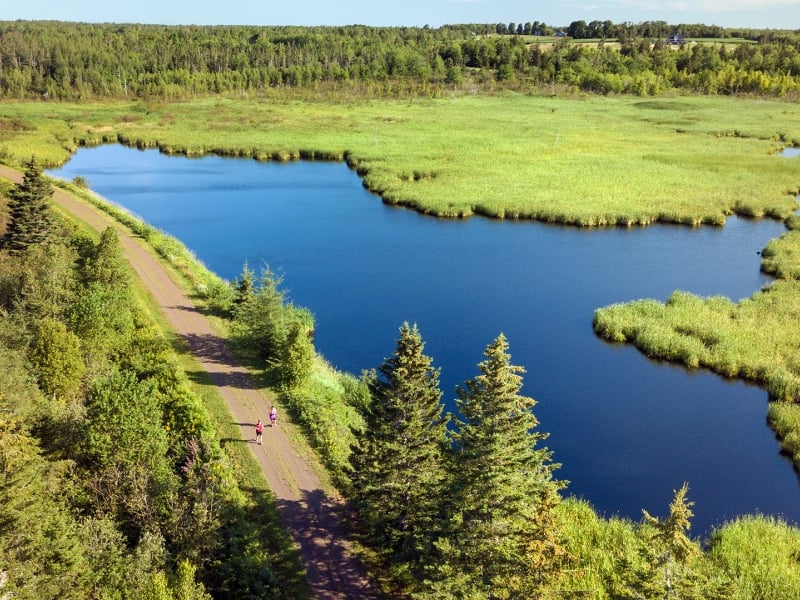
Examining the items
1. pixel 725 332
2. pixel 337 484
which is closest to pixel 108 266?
pixel 337 484

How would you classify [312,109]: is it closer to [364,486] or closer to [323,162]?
[323,162]

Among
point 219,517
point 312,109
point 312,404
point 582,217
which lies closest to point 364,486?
point 219,517

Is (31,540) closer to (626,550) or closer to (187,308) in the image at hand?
(626,550)

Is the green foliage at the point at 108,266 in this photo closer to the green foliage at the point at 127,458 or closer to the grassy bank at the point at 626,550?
the grassy bank at the point at 626,550

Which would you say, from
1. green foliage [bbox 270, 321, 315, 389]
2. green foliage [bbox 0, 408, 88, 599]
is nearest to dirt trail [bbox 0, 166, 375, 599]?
green foliage [bbox 270, 321, 315, 389]

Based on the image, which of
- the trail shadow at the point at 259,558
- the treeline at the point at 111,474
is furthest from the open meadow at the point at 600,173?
the treeline at the point at 111,474
